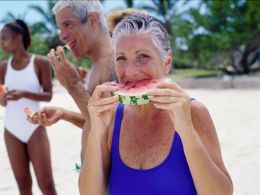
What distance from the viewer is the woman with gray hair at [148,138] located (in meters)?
1.71

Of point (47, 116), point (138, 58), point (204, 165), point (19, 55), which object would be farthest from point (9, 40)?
point (204, 165)

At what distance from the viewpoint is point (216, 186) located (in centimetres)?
173

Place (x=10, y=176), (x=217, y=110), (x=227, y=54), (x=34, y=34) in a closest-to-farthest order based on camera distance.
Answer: (x=10, y=176) → (x=217, y=110) → (x=227, y=54) → (x=34, y=34)

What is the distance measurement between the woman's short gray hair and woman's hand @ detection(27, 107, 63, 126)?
1.25m

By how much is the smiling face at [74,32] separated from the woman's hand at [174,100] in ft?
4.29

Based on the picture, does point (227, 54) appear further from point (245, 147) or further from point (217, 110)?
point (245, 147)

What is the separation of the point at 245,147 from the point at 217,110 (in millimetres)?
5678

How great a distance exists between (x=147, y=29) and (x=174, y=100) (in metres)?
0.44

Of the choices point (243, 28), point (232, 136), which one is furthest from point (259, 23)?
point (232, 136)

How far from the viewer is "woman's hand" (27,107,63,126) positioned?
9.91 ft

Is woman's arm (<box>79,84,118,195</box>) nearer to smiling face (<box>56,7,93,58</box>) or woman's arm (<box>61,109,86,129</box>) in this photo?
smiling face (<box>56,7,93,58</box>)

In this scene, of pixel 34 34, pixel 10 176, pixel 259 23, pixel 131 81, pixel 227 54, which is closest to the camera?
pixel 131 81

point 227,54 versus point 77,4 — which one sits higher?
point 77,4

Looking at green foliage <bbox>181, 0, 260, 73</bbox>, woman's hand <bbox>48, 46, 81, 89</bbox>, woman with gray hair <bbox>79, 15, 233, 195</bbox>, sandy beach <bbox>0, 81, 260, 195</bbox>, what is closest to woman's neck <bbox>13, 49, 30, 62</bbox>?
woman's hand <bbox>48, 46, 81, 89</bbox>
